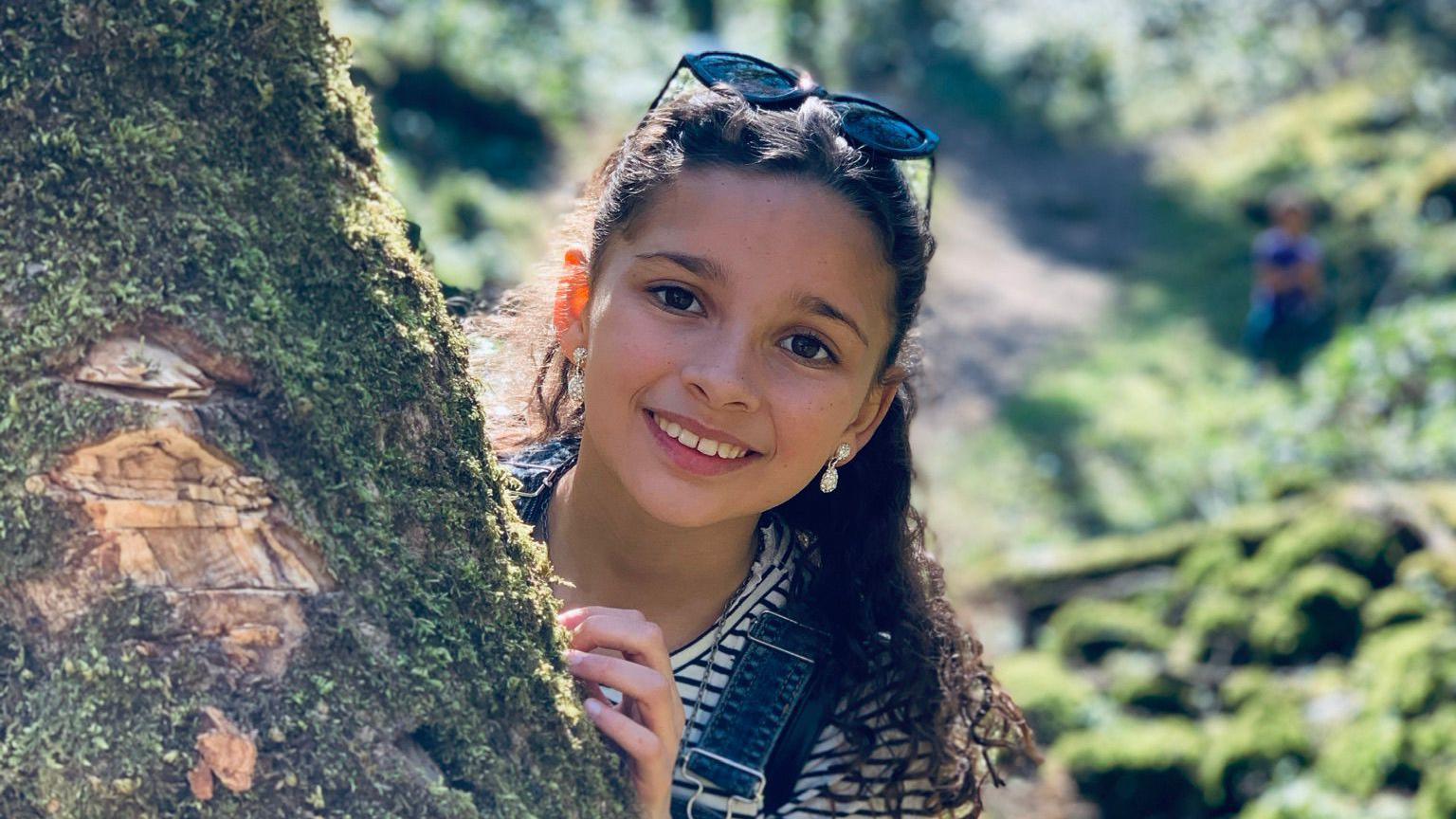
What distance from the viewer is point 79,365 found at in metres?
1.40

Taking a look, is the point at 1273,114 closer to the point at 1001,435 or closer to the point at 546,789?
the point at 1001,435

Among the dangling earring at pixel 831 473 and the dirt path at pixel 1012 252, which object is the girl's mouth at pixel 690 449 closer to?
the dangling earring at pixel 831 473

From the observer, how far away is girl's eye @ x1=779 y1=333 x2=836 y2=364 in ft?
6.97

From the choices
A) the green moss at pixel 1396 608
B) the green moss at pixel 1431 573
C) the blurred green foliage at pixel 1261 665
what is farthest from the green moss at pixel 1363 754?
the green moss at pixel 1431 573

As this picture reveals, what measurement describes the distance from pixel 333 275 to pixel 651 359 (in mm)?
554

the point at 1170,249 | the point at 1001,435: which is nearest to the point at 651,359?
the point at 1001,435

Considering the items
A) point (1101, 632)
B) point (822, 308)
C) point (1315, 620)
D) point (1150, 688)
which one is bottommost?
point (822, 308)

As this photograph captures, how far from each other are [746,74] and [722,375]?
658mm

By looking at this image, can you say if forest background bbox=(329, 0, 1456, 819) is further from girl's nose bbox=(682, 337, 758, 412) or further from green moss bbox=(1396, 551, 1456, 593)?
girl's nose bbox=(682, 337, 758, 412)

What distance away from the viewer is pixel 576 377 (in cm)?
242

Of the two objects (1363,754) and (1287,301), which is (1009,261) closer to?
(1287,301)

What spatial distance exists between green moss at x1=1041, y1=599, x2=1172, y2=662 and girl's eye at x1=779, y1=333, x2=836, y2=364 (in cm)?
498

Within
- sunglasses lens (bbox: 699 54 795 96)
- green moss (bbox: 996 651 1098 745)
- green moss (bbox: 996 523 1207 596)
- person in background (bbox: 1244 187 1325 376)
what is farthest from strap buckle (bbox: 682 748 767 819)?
person in background (bbox: 1244 187 1325 376)

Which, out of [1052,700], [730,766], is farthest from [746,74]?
[1052,700]
